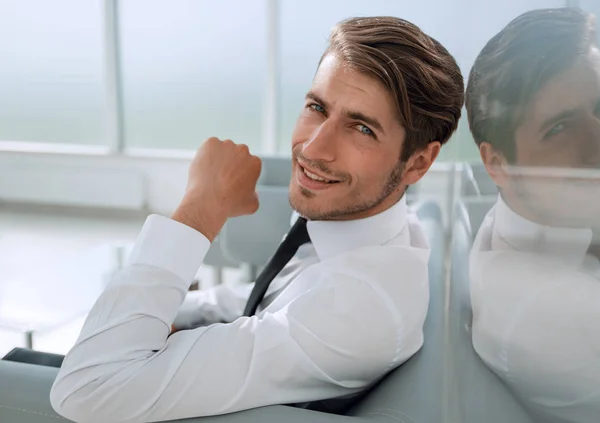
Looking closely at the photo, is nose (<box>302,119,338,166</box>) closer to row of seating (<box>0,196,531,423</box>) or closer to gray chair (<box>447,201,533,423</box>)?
row of seating (<box>0,196,531,423</box>)

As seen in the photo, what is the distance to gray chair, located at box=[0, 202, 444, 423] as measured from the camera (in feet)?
2.72

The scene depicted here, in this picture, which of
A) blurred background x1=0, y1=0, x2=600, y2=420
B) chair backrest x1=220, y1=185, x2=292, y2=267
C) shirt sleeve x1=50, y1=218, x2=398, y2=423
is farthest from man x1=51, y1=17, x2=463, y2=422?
blurred background x1=0, y1=0, x2=600, y2=420

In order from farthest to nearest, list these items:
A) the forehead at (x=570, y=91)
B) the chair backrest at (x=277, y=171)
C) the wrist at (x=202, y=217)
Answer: the chair backrest at (x=277, y=171) → the wrist at (x=202, y=217) → the forehead at (x=570, y=91)

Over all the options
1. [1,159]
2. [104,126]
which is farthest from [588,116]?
[1,159]

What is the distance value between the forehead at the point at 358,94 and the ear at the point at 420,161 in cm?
10

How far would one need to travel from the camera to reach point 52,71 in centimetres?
555

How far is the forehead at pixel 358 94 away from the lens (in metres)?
1.07

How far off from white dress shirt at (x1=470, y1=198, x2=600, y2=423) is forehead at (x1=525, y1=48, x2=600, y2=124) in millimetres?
71

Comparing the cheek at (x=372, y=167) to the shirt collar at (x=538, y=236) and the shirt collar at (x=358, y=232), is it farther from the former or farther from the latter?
the shirt collar at (x=538, y=236)

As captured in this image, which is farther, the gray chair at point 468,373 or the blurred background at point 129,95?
the blurred background at point 129,95

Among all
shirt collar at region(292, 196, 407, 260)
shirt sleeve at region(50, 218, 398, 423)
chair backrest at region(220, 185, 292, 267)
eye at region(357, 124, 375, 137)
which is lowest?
chair backrest at region(220, 185, 292, 267)

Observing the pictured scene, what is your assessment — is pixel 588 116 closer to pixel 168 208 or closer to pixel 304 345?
pixel 304 345

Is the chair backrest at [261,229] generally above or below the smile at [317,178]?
below

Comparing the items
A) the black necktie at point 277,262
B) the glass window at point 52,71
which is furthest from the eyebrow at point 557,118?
the glass window at point 52,71
